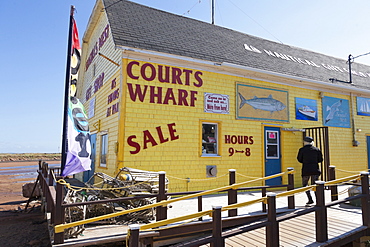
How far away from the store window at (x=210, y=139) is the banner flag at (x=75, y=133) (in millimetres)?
4622

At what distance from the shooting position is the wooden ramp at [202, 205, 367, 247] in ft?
15.7

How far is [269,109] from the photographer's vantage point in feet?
33.1

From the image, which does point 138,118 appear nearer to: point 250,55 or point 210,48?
point 210,48

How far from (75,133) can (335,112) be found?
10.9 m

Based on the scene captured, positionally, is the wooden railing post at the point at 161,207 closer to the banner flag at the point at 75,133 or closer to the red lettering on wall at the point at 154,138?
the banner flag at the point at 75,133

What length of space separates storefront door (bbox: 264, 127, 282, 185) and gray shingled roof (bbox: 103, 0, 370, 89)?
92.4 inches

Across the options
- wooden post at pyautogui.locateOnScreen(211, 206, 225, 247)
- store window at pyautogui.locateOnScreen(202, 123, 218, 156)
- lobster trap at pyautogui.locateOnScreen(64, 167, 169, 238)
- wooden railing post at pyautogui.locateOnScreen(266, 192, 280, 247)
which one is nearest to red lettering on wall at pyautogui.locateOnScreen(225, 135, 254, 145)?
store window at pyautogui.locateOnScreen(202, 123, 218, 156)

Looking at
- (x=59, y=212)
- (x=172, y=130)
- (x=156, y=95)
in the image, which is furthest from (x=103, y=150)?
(x=59, y=212)

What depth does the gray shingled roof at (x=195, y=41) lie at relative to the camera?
28.0 feet

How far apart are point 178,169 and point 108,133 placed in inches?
106

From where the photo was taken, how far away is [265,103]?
10031mm

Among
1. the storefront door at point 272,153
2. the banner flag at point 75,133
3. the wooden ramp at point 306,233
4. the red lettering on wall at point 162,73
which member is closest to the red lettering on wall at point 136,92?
the red lettering on wall at point 162,73

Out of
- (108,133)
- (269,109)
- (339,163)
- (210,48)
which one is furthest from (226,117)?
(339,163)

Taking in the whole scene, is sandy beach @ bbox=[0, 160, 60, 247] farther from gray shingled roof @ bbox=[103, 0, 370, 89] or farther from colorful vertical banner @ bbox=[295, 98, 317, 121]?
colorful vertical banner @ bbox=[295, 98, 317, 121]
